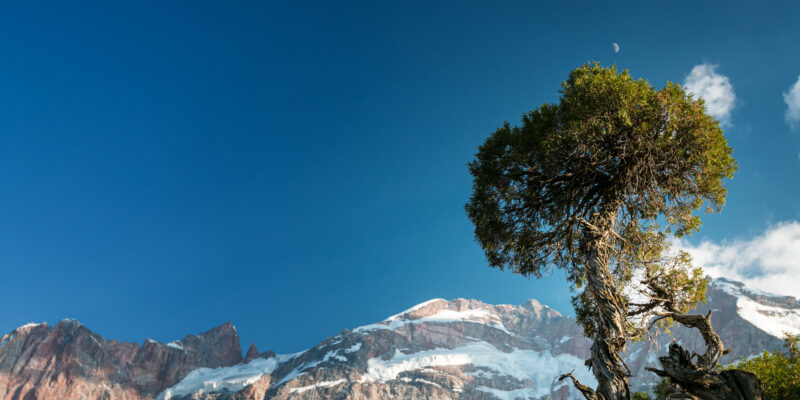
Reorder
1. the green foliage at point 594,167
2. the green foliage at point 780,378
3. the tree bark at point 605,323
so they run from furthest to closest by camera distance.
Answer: the green foliage at point 780,378 < the green foliage at point 594,167 < the tree bark at point 605,323

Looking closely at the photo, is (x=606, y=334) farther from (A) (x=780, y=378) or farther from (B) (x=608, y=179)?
(A) (x=780, y=378)

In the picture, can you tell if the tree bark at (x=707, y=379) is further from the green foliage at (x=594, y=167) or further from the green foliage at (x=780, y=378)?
the green foliage at (x=780, y=378)

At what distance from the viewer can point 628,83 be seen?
9.60 meters

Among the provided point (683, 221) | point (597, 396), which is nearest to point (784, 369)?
point (683, 221)

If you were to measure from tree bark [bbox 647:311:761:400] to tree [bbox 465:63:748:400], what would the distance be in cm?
96

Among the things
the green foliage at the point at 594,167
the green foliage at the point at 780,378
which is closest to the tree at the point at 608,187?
the green foliage at the point at 594,167

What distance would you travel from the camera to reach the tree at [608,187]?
31.2ft

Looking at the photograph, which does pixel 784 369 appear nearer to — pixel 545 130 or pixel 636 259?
pixel 636 259

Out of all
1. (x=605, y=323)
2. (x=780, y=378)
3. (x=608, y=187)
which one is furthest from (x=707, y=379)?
(x=780, y=378)

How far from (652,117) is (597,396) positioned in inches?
249

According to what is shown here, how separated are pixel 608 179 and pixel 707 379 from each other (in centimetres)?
513

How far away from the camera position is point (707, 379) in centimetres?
673

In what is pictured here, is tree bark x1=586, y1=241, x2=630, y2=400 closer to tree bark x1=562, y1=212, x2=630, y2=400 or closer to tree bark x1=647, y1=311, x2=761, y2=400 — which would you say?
tree bark x1=562, y1=212, x2=630, y2=400

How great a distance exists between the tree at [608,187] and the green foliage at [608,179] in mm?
28
